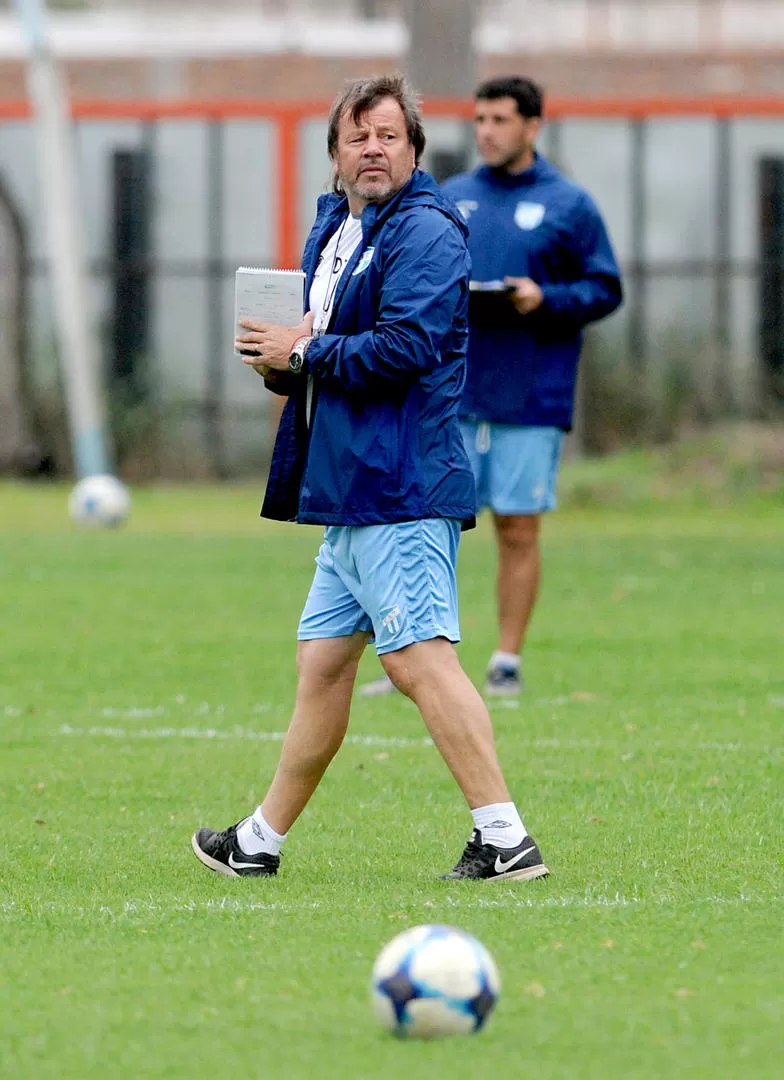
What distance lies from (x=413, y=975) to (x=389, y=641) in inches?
62.5

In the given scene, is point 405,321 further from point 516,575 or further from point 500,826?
point 516,575

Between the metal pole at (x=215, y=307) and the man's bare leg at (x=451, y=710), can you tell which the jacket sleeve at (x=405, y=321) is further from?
the metal pole at (x=215, y=307)

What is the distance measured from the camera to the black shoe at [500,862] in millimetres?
5496

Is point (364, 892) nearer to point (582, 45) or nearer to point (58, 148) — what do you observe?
point (58, 148)

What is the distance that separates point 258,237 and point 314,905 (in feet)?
68.2

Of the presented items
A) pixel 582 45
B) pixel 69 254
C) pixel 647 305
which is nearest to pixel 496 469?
pixel 69 254

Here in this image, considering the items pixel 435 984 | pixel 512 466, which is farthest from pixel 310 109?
pixel 435 984

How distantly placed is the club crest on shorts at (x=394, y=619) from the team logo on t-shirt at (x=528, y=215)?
3.92 meters

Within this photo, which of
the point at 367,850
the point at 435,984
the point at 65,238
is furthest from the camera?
the point at 65,238

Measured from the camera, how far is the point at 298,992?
4.41 meters

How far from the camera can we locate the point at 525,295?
8680mm

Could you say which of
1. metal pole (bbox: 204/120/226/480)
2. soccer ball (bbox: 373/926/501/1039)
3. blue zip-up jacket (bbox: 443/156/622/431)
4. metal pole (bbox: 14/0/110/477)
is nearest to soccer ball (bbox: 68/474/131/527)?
metal pole (bbox: 14/0/110/477)

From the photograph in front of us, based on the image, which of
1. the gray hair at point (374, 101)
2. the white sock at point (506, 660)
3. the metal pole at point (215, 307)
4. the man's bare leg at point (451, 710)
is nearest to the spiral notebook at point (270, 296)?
the gray hair at point (374, 101)

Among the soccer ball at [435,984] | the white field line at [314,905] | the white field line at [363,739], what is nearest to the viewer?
the soccer ball at [435,984]
